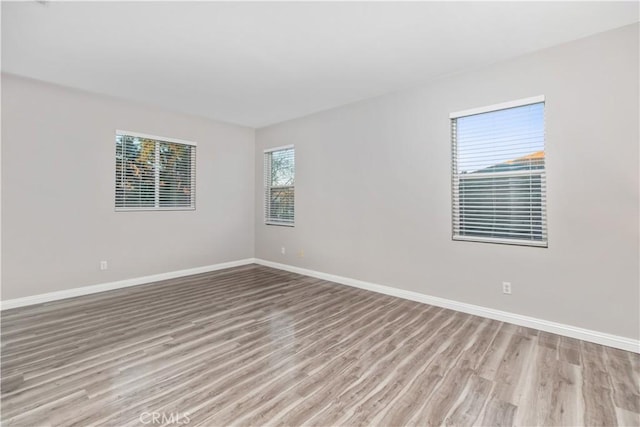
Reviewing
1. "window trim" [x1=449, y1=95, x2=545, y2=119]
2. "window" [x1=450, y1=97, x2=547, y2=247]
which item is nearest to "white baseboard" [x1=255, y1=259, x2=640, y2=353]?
"window" [x1=450, y1=97, x2=547, y2=247]

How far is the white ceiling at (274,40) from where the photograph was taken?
7.60 ft

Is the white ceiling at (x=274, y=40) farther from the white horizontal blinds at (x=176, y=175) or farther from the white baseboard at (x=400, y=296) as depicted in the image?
the white baseboard at (x=400, y=296)

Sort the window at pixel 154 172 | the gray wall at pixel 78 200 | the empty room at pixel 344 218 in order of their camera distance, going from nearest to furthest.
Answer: the empty room at pixel 344 218 → the gray wall at pixel 78 200 → the window at pixel 154 172

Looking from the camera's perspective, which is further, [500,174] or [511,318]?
[500,174]

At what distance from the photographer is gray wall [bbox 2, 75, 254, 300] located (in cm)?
351

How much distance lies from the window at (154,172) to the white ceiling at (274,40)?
888 mm

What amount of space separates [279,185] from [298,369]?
12.9 feet

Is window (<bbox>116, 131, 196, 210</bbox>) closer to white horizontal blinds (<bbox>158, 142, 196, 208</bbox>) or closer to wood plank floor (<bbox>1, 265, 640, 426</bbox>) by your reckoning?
white horizontal blinds (<bbox>158, 142, 196, 208</bbox>)

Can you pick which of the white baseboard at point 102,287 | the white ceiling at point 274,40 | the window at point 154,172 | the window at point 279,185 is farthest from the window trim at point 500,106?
the white baseboard at point 102,287

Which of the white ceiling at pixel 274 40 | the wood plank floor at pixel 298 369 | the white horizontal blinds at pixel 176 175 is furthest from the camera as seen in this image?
the white horizontal blinds at pixel 176 175

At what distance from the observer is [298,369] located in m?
2.20

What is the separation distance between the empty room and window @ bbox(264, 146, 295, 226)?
2.24 feet

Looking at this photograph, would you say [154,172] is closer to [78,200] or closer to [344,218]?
[78,200]

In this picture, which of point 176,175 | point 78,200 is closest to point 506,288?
point 176,175
